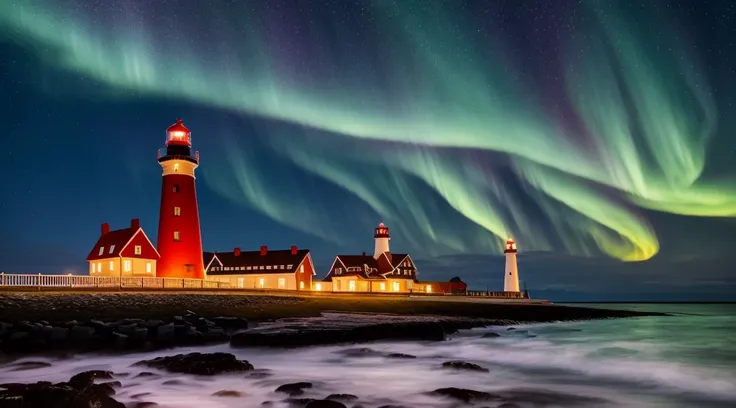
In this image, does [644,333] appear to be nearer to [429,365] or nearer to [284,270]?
[429,365]

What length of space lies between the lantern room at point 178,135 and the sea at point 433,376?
24129 millimetres

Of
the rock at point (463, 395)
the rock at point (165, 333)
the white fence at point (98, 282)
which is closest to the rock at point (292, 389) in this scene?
the rock at point (463, 395)

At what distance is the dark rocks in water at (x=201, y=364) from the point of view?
48.2ft

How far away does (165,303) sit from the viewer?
29.5 m

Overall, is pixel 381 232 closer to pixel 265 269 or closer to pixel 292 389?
pixel 265 269

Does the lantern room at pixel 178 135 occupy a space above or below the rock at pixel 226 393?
above

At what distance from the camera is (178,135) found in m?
42.0

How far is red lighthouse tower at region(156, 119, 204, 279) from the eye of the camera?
40.5m

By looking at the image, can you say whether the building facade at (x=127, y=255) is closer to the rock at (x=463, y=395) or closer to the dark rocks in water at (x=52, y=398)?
the rock at (x=463, y=395)

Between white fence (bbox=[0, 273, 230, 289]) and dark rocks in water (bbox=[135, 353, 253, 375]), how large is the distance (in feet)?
52.6

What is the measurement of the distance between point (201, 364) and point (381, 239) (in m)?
59.8

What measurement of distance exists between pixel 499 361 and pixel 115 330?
532 inches

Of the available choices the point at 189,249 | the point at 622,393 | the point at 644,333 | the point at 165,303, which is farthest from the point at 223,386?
the point at 644,333

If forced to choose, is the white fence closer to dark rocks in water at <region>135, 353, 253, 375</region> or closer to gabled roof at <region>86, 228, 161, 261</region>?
gabled roof at <region>86, 228, 161, 261</region>
